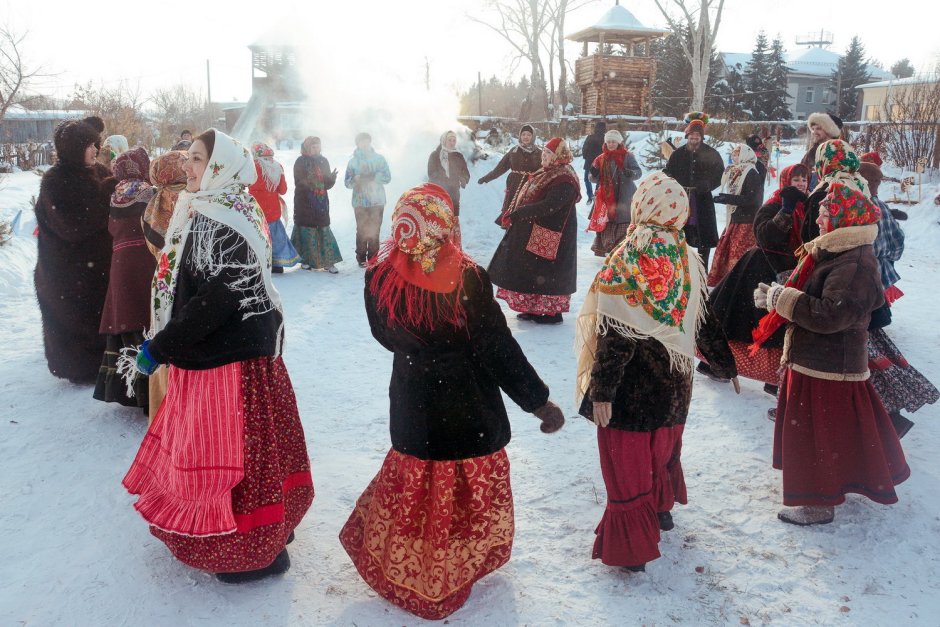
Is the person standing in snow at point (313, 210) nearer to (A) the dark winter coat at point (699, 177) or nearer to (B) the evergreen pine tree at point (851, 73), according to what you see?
(A) the dark winter coat at point (699, 177)

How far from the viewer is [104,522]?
3.08 metres

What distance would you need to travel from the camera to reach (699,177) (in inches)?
271

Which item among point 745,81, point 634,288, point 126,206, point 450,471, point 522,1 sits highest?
point 522,1

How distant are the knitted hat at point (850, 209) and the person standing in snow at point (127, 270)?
12.0 ft

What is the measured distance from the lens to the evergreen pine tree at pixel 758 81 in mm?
31391

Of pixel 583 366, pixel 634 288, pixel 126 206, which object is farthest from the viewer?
pixel 126 206

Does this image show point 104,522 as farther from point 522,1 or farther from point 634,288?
point 522,1

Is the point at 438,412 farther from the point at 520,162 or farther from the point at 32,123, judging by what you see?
the point at 32,123

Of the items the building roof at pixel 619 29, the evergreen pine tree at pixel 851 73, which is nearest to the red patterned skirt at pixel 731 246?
the building roof at pixel 619 29

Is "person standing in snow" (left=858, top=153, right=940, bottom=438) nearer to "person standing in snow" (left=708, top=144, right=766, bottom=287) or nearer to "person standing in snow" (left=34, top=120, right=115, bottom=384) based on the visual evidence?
"person standing in snow" (left=708, top=144, right=766, bottom=287)

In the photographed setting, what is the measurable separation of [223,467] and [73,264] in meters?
2.95

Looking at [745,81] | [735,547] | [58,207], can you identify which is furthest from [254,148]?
[745,81]

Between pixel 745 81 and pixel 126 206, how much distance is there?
111ft

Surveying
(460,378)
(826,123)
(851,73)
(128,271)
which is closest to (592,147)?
(826,123)
